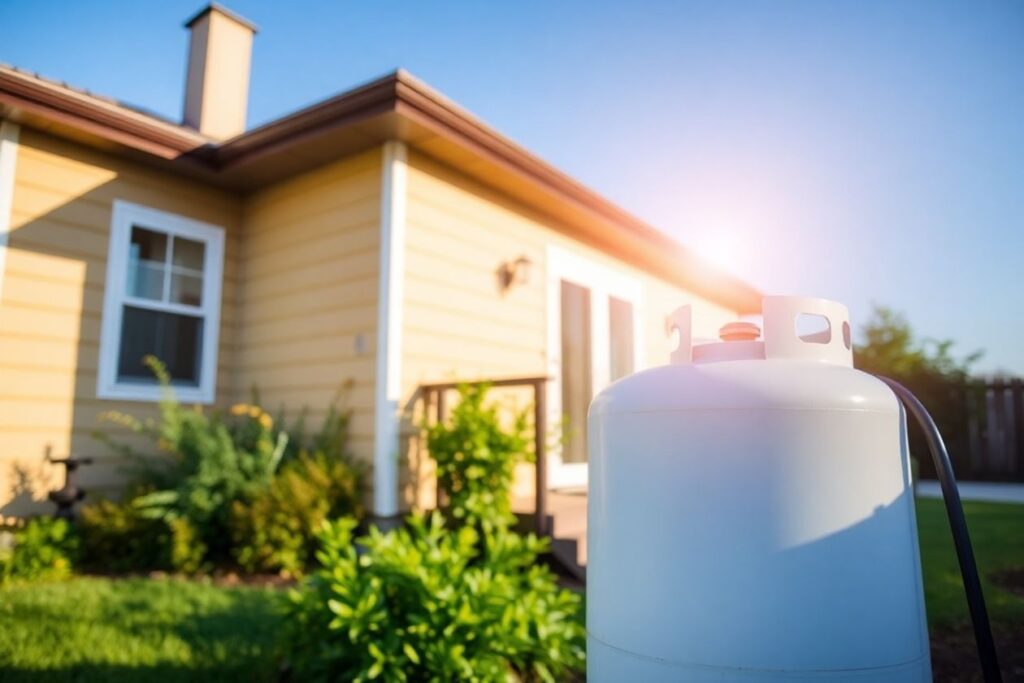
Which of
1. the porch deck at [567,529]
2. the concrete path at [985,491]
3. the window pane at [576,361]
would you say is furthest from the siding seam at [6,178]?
the concrete path at [985,491]

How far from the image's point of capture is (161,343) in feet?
16.9

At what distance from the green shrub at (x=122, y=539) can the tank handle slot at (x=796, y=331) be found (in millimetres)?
4064

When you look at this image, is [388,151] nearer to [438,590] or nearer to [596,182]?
[596,182]

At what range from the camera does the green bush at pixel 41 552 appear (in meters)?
3.72

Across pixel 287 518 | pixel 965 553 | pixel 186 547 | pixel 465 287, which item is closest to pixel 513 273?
pixel 465 287

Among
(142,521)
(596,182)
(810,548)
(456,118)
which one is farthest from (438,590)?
(596,182)

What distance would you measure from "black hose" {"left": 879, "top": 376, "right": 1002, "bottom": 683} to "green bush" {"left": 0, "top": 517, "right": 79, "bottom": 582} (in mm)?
4401

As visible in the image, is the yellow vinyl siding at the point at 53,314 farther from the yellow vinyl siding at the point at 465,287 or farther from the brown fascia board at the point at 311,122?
the yellow vinyl siding at the point at 465,287

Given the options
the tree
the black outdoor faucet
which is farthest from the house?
the tree

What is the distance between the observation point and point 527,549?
2.77 m

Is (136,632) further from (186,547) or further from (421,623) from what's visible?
(421,623)

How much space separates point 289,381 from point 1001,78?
500 centimetres

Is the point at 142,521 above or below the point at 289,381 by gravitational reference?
below

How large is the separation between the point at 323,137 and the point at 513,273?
6.06 feet
